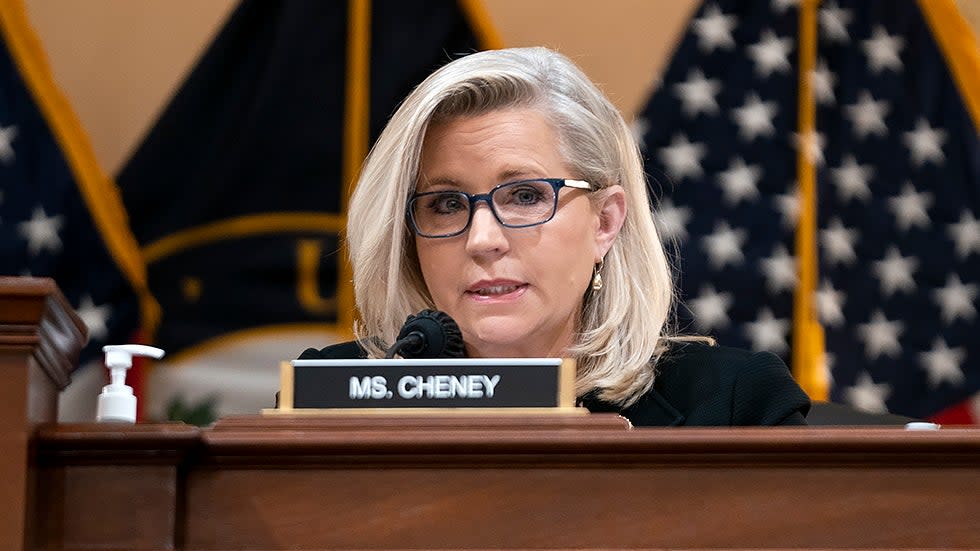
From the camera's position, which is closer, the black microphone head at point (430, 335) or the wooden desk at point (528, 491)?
the wooden desk at point (528, 491)

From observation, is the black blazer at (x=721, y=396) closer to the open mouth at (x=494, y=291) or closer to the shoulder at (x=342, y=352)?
the open mouth at (x=494, y=291)

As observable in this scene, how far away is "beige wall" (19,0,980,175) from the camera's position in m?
4.60

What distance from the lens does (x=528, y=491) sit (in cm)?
150

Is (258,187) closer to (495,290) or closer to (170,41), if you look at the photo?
(170,41)

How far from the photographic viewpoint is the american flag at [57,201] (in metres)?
4.30

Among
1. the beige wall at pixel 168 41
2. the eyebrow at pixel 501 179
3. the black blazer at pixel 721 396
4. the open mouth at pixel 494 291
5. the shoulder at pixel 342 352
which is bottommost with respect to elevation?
the black blazer at pixel 721 396

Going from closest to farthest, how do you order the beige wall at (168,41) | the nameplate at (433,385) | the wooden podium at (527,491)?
the wooden podium at (527,491) → the nameplate at (433,385) → the beige wall at (168,41)

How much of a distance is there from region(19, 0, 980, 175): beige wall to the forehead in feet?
7.05

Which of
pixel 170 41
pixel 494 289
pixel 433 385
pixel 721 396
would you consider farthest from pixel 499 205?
pixel 170 41

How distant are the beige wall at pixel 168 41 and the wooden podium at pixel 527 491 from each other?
316cm

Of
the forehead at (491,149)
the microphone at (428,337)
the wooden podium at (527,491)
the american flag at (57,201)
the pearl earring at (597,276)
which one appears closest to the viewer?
the wooden podium at (527,491)

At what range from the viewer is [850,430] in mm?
1510

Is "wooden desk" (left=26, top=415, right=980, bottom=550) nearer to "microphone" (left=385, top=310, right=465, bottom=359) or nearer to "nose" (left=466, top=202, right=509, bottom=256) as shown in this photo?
"microphone" (left=385, top=310, right=465, bottom=359)

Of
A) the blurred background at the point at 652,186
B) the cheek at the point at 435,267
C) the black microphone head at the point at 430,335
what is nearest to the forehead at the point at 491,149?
the cheek at the point at 435,267
